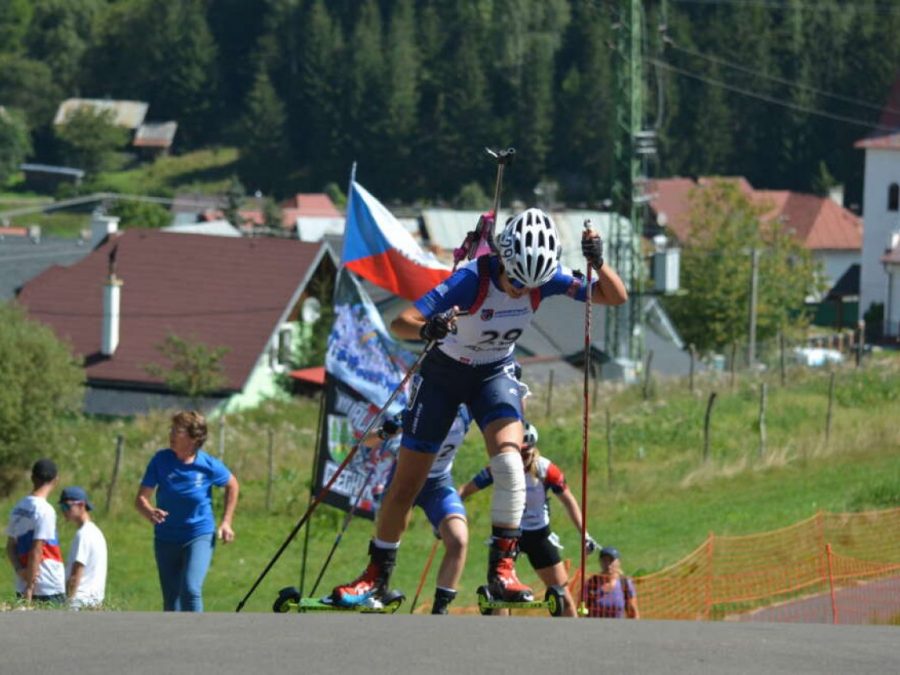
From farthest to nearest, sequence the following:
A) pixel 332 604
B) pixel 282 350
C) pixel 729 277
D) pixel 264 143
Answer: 1. pixel 264 143
2. pixel 729 277
3. pixel 282 350
4. pixel 332 604

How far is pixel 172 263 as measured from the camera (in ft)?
174

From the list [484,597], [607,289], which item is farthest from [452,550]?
[607,289]

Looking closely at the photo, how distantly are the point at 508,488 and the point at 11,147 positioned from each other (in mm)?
141009

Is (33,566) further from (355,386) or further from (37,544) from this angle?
(355,386)

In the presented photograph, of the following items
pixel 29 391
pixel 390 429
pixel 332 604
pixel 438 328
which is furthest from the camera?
pixel 29 391

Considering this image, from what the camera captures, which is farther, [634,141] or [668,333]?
[668,333]

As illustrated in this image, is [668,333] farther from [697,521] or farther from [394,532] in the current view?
[394,532]

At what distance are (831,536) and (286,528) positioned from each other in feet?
31.1

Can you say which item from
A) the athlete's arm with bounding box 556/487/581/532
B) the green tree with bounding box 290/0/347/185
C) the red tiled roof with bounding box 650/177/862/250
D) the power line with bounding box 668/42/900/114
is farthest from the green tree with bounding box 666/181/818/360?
the green tree with bounding box 290/0/347/185

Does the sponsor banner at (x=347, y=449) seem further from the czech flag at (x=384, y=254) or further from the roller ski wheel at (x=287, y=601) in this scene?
the roller ski wheel at (x=287, y=601)

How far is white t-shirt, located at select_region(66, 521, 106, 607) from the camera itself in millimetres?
11875

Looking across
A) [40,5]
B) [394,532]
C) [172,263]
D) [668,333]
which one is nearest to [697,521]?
[394,532]

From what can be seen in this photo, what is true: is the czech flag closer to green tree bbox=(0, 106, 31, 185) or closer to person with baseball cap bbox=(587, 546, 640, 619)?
person with baseball cap bbox=(587, 546, 640, 619)

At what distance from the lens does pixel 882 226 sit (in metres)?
81.1
